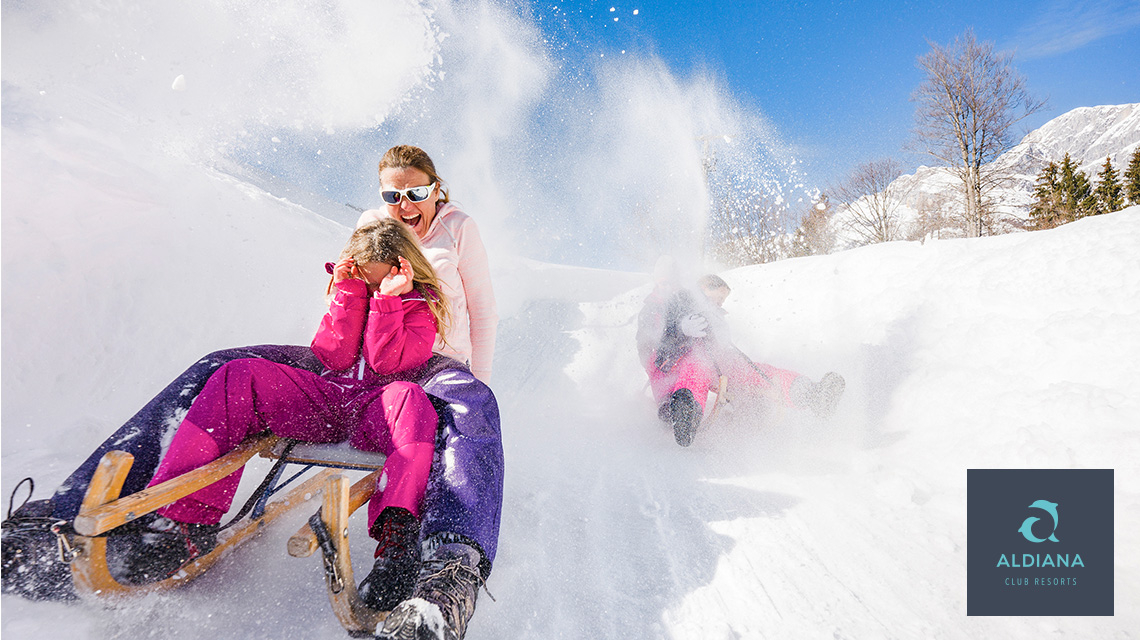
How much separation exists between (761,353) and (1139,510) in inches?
122

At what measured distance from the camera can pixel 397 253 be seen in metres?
1.83

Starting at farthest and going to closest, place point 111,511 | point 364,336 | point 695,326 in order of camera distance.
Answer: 1. point 695,326
2. point 364,336
3. point 111,511

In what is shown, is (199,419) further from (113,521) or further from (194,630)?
(194,630)

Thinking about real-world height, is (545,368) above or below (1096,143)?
below

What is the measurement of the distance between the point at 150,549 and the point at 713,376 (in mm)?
3026

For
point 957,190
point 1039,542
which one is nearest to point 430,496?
point 1039,542

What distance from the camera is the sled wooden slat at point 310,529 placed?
101 centimetres

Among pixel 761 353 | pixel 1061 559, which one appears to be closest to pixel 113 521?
pixel 1061 559

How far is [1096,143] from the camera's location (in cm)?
15875

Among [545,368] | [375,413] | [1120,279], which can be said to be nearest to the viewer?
[375,413]

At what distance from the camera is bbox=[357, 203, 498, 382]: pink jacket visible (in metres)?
2.14

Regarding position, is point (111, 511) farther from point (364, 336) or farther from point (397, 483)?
point (364, 336)

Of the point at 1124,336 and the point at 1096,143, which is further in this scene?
the point at 1096,143

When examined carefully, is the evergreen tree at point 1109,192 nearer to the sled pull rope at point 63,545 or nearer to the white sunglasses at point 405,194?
the white sunglasses at point 405,194
